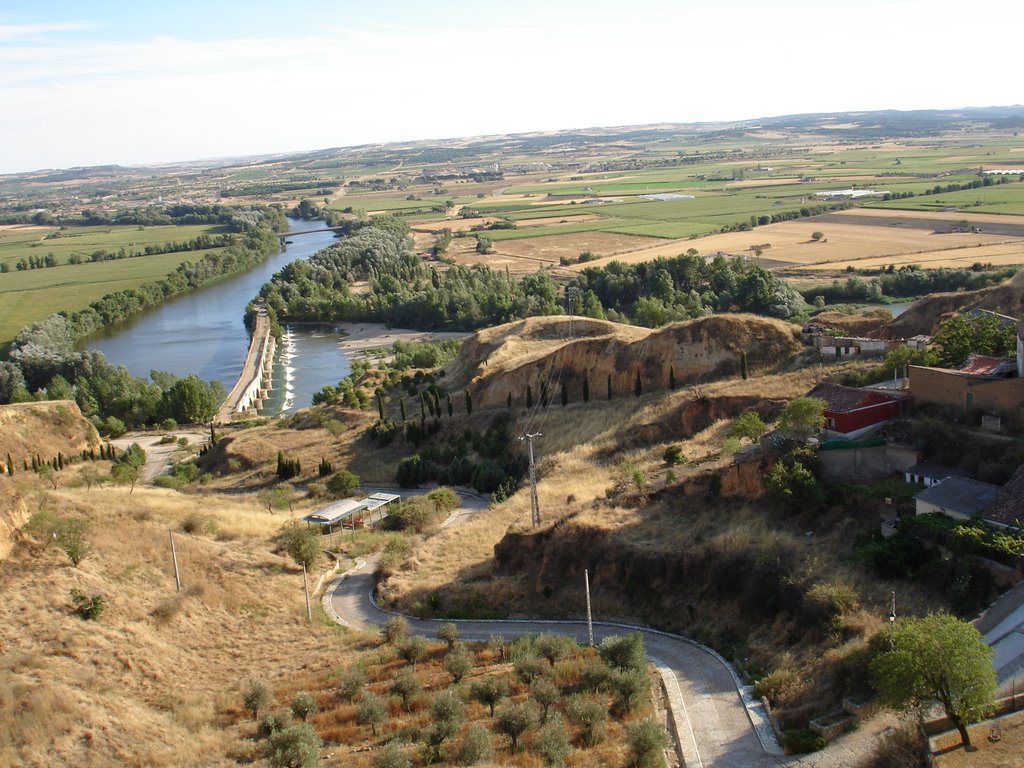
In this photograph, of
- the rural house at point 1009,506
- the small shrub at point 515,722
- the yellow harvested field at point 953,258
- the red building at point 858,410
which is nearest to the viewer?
the small shrub at point 515,722

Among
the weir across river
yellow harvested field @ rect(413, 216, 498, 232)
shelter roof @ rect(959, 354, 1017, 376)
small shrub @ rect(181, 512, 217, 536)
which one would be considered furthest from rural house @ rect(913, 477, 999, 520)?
yellow harvested field @ rect(413, 216, 498, 232)

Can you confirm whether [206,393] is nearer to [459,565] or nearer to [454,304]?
[454,304]

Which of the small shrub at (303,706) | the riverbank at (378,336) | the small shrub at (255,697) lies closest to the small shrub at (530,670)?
the small shrub at (303,706)

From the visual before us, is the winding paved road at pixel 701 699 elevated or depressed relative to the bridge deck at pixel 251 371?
elevated

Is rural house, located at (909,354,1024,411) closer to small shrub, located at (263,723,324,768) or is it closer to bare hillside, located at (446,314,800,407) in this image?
bare hillside, located at (446,314,800,407)

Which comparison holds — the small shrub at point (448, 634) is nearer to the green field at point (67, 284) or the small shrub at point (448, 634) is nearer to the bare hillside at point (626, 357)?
the bare hillside at point (626, 357)

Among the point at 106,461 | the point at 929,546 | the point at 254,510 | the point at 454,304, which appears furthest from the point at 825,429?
the point at 454,304

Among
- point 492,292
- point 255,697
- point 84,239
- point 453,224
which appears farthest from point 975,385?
point 84,239
